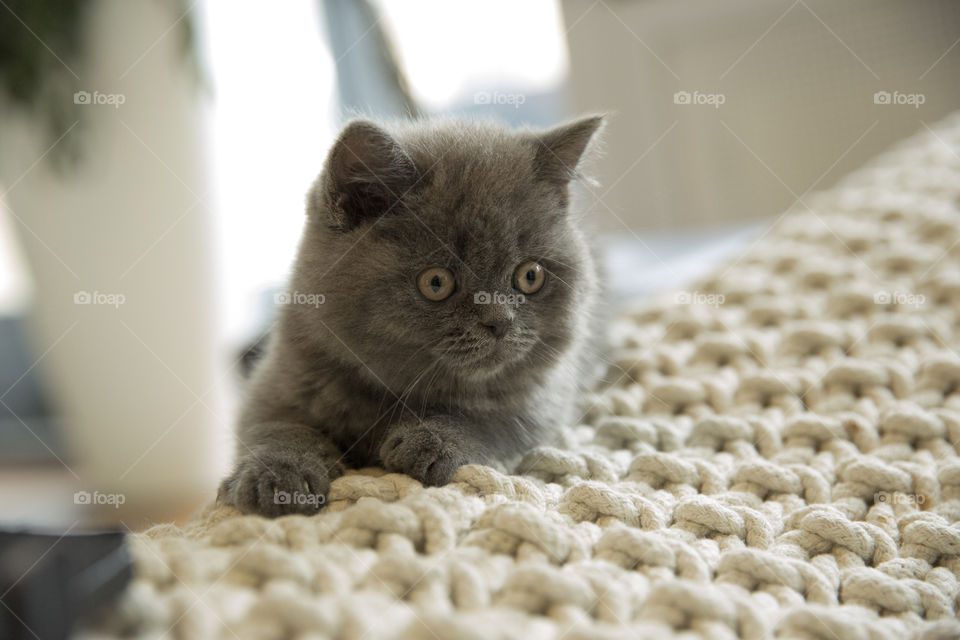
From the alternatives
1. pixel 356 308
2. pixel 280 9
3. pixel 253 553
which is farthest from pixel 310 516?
pixel 280 9

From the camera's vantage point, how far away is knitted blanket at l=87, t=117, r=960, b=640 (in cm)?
68

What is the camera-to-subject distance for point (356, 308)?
106 centimetres

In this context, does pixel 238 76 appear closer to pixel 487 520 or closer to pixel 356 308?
pixel 356 308

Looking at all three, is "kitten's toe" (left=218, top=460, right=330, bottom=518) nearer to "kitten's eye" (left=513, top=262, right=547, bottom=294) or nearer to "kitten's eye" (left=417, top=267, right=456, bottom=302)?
"kitten's eye" (left=417, top=267, right=456, bottom=302)

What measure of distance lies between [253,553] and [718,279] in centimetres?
123

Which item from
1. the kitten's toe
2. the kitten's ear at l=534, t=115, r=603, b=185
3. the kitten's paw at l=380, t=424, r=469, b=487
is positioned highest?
the kitten's ear at l=534, t=115, r=603, b=185

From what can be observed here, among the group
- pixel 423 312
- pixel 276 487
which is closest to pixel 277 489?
pixel 276 487

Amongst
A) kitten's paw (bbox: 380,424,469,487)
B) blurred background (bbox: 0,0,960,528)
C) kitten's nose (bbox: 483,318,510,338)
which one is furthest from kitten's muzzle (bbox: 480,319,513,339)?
blurred background (bbox: 0,0,960,528)

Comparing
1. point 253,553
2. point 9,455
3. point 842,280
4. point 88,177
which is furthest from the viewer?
point 9,455

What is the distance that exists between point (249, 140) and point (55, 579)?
2.11 m

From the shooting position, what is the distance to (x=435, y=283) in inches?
40.8

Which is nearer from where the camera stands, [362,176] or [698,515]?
[698,515]

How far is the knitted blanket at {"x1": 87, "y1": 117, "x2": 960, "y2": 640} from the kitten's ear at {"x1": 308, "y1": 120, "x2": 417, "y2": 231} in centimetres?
40

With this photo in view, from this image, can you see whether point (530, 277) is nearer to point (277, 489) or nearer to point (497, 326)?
point (497, 326)
